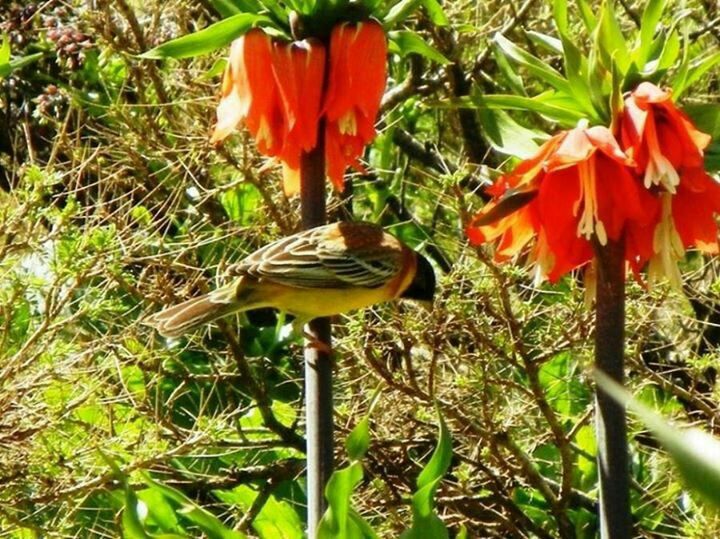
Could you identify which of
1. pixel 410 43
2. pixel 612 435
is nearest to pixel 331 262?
pixel 410 43

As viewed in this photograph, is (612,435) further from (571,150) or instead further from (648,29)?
(648,29)

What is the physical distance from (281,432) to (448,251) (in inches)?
22.5

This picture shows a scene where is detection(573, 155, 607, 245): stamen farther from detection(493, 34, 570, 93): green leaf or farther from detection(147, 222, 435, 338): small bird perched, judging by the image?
detection(147, 222, 435, 338): small bird perched

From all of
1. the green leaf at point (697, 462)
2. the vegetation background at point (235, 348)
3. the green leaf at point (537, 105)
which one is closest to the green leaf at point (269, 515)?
the vegetation background at point (235, 348)

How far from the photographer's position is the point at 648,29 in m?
1.26

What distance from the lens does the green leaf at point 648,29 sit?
49.4 inches

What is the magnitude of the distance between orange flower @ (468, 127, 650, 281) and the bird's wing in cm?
59

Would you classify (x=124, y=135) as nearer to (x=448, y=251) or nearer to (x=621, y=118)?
(x=448, y=251)

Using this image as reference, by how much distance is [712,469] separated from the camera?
0.27m

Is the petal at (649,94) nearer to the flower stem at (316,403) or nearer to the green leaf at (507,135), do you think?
the green leaf at (507,135)

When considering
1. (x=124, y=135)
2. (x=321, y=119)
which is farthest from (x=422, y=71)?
(x=321, y=119)

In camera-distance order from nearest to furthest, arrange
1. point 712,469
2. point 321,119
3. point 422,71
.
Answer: point 712,469 → point 321,119 → point 422,71

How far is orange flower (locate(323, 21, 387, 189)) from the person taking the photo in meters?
1.35

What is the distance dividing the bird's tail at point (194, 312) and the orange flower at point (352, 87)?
0.49 m
